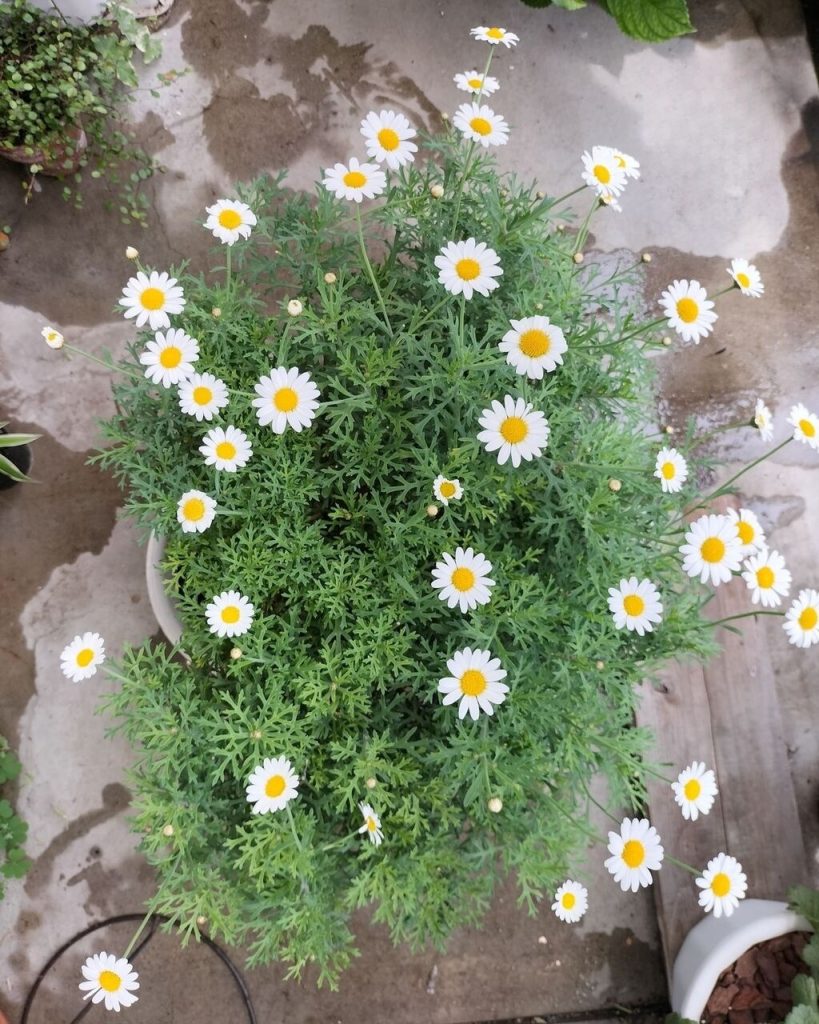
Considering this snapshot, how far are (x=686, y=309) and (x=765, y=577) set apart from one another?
60cm

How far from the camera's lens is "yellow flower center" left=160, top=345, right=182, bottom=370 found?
1690mm

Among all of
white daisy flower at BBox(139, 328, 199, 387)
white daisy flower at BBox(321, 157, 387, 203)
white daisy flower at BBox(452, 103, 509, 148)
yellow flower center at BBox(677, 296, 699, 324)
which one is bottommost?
white daisy flower at BBox(139, 328, 199, 387)

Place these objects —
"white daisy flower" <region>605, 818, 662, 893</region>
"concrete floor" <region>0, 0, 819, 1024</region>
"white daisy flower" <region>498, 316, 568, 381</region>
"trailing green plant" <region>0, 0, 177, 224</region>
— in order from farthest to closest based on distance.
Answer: "concrete floor" <region>0, 0, 819, 1024</region>
"trailing green plant" <region>0, 0, 177, 224</region>
"white daisy flower" <region>605, 818, 662, 893</region>
"white daisy flower" <region>498, 316, 568, 381</region>

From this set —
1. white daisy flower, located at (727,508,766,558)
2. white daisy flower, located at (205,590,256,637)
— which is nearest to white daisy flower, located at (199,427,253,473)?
white daisy flower, located at (205,590,256,637)

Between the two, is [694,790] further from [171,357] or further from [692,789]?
[171,357]

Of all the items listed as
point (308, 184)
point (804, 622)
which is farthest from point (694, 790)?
point (308, 184)

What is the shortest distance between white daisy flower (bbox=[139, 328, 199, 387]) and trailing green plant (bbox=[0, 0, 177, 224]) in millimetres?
1210

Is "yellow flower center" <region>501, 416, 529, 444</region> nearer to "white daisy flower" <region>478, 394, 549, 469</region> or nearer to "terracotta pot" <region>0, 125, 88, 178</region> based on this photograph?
"white daisy flower" <region>478, 394, 549, 469</region>

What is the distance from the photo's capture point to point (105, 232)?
9.43 feet

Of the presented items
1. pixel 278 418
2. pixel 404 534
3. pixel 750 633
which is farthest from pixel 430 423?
pixel 750 633

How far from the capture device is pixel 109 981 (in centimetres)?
179

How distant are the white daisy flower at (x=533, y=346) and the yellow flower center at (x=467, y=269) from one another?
0.14m

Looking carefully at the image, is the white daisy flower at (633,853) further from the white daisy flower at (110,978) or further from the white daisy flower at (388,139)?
the white daisy flower at (388,139)

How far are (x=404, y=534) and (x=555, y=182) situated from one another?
1.97 m
